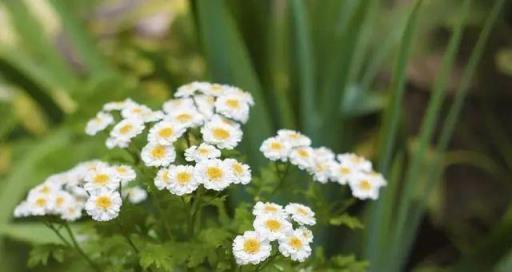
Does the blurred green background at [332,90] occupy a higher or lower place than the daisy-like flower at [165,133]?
higher

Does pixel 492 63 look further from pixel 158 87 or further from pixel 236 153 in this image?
pixel 236 153

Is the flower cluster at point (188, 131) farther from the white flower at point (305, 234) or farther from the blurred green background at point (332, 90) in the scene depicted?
the blurred green background at point (332, 90)

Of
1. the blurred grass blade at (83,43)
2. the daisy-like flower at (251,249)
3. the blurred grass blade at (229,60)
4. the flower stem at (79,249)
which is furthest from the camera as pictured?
the blurred grass blade at (83,43)

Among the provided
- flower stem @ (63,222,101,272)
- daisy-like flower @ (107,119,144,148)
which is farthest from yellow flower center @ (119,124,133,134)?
flower stem @ (63,222,101,272)

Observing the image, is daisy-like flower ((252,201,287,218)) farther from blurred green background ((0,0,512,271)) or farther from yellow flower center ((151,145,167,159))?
blurred green background ((0,0,512,271))

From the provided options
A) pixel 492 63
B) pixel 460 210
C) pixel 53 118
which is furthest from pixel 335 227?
pixel 53 118

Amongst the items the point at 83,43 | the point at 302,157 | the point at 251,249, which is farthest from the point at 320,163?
the point at 83,43

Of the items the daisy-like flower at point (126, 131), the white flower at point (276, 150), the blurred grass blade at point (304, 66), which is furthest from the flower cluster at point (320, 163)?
the blurred grass blade at point (304, 66)

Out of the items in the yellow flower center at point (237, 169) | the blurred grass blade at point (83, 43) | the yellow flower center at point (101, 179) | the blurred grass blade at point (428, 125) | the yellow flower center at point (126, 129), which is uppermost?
the blurred grass blade at point (83, 43)
